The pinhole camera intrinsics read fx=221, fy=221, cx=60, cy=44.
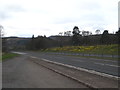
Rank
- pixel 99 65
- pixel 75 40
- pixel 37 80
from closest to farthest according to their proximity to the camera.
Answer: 1. pixel 37 80
2. pixel 99 65
3. pixel 75 40

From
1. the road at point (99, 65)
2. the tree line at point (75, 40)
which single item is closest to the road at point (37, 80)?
the road at point (99, 65)

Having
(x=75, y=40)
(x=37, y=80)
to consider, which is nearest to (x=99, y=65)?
(x=37, y=80)

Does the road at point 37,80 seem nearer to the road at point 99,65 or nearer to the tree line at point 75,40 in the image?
the road at point 99,65

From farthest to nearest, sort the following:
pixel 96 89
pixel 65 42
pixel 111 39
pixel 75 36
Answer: pixel 65 42 < pixel 75 36 < pixel 111 39 < pixel 96 89

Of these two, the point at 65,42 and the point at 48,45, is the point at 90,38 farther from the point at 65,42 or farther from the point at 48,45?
the point at 48,45

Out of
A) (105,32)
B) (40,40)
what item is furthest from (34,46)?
(105,32)

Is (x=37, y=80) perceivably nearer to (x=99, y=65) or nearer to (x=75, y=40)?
(x=99, y=65)

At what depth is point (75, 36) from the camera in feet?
392

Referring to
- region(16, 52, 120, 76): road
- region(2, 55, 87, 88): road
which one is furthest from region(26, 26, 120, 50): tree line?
region(2, 55, 87, 88): road

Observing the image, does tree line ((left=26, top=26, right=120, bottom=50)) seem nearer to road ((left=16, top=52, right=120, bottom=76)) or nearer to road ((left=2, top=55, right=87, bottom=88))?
road ((left=16, top=52, right=120, bottom=76))

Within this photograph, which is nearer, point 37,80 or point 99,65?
point 37,80

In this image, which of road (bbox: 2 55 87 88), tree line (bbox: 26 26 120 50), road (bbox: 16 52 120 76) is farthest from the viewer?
tree line (bbox: 26 26 120 50)

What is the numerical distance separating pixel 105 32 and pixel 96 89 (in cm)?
9170

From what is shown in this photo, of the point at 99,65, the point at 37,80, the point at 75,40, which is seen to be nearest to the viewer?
the point at 37,80
